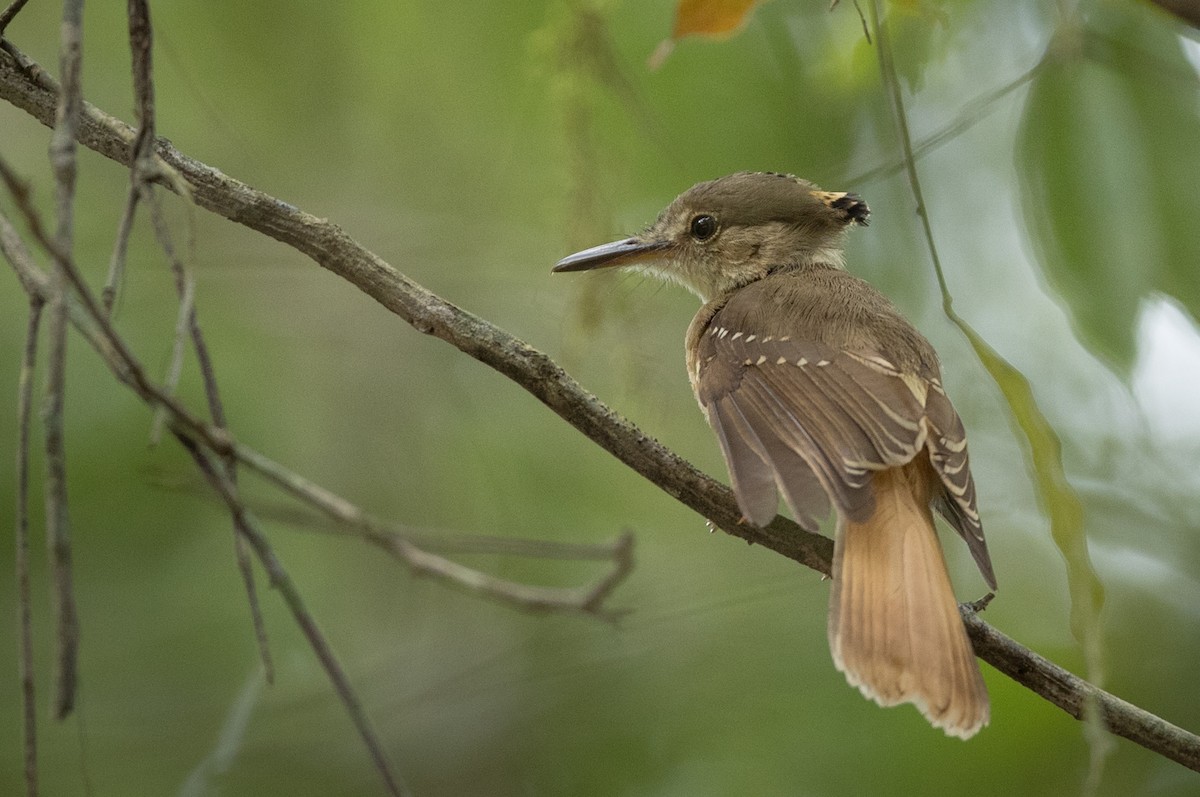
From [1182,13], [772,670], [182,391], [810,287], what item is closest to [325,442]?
[182,391]

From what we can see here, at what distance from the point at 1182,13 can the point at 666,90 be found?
212 cm

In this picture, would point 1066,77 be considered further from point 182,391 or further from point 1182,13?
point 182,391

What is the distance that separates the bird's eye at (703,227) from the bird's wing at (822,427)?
0.81 metres

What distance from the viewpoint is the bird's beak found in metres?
3.34

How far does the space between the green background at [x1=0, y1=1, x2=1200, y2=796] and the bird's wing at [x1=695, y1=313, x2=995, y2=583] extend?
1.47 ft

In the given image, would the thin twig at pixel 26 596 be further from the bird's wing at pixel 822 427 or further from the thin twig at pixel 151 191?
the bird's wing at pixel 822 427

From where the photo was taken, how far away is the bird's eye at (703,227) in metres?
3.76

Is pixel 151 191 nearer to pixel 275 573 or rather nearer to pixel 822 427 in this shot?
pixel 275 573

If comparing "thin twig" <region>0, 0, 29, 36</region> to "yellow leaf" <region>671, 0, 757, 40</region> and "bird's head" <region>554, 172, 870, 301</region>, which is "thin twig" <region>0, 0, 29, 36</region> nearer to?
"yellow leaf" <region>671, 0, 757, 40</region>

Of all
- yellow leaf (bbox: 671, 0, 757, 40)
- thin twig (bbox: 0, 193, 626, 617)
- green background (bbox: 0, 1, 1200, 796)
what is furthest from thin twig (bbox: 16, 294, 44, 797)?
green background (bbox: 0, 1, 1200, 796)

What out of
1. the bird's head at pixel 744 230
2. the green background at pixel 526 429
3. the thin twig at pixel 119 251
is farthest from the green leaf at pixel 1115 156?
the thin twig at pixel 119 251

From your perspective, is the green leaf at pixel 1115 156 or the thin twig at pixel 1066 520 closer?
the thin twig at pixel 1066 520

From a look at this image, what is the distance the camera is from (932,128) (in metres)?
3.15

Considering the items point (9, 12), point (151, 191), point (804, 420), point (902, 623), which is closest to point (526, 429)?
point (804, 420)
